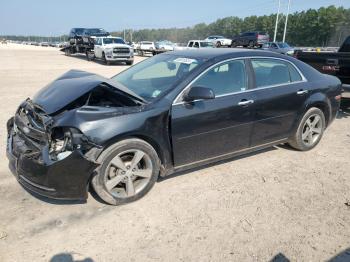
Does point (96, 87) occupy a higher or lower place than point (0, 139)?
higher

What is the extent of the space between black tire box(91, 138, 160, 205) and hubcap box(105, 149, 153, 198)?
3 centimetres

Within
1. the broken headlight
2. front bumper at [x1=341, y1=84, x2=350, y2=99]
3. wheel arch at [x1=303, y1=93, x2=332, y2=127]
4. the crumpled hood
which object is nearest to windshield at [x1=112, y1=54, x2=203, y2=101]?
the crumpled hood

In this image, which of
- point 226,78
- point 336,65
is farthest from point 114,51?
point 226,78

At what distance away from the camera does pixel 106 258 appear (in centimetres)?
279

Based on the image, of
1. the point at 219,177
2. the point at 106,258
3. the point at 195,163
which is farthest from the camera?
the point at 219,177

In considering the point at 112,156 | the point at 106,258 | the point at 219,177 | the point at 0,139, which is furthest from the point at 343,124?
the point at 0,139

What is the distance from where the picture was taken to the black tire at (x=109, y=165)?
3336mm

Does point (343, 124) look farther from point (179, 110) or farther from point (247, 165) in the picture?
point (179, 110)

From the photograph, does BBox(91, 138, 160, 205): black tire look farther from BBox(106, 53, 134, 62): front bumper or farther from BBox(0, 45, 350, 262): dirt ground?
BBox(106, 53, 134, 62): front bumper

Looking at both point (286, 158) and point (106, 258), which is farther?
point (286, 158)

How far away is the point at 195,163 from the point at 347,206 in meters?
1.84

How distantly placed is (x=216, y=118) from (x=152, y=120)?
884 millimetres

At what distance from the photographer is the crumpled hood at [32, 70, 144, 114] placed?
348cm

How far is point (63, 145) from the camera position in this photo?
10.4ft
